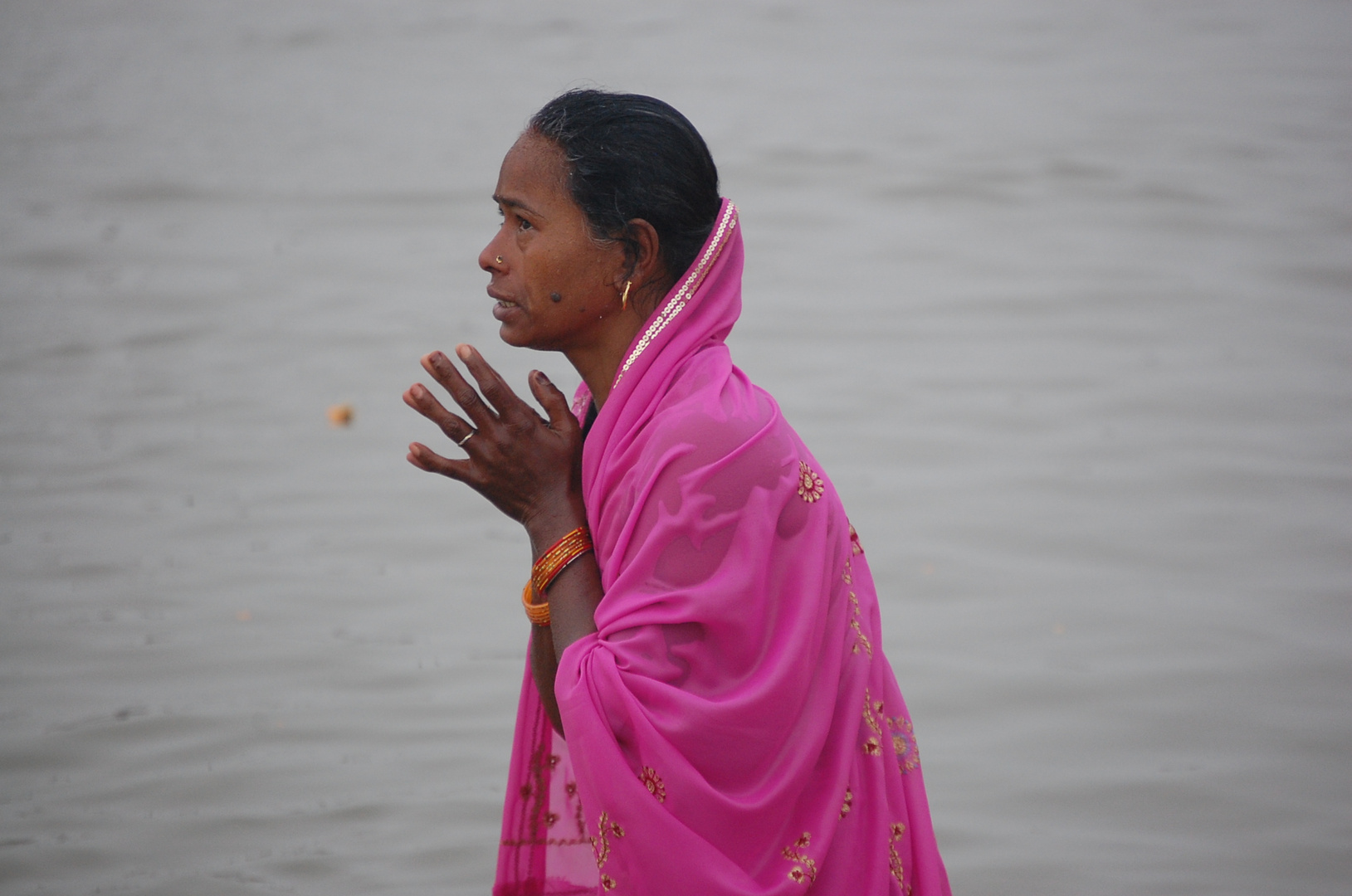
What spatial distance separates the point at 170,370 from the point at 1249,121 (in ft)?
23.8

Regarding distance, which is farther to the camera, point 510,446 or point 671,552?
point 510,446

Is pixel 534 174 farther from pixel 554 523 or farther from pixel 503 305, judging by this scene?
pixel 554 523

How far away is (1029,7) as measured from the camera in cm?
1193

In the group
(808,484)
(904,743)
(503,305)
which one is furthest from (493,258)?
(904,743)

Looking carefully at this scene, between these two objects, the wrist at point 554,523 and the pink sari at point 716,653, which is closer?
the pink sari at point 716,653

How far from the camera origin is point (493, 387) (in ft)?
6.81

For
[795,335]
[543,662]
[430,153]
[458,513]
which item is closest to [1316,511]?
[795,335]

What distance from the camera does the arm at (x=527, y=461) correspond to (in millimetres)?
2090

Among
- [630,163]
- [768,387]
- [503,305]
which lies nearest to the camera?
[630,163]

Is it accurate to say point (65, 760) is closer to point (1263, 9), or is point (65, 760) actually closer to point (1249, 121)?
point (1249, 121)

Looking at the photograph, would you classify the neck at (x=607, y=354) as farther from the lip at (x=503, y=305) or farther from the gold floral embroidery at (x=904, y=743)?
the gold floral embroidery at (x=904, y=743)

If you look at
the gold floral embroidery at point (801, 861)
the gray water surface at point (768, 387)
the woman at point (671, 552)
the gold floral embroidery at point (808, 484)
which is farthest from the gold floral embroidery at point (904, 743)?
the gray water surface at point (768, 387)

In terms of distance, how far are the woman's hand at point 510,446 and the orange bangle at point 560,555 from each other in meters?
0.02

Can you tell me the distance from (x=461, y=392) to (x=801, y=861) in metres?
0.83
